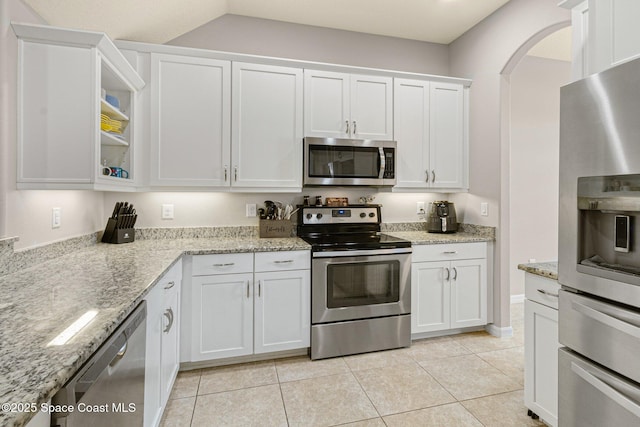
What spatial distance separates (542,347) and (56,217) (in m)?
2.90

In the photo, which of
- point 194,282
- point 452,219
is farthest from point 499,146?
point 194,282

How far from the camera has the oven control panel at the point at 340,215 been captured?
9.51ft

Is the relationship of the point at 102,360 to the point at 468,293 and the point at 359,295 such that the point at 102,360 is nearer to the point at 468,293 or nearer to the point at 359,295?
the point at 359,295

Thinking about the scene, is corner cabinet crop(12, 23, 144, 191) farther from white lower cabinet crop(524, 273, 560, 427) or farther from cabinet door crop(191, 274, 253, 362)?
white lower cabinet crop(524, 273, 560, 427)

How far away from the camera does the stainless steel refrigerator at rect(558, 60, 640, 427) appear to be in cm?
115

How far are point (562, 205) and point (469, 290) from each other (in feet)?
5.55

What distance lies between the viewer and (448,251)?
281 cm

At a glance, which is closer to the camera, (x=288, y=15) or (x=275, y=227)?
(x=275, y=227)

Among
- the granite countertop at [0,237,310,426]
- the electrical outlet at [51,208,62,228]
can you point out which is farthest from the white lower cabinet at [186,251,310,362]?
the electrical outlet at [51,208,62,228]

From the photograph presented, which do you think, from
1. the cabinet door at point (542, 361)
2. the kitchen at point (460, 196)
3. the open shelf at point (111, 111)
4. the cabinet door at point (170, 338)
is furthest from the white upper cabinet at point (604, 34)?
the open shelf at point (111, 111)

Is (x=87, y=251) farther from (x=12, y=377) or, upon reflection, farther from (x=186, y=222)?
(x=12, y=377)

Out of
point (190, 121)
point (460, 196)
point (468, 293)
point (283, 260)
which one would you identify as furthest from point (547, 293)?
point (190, 121)

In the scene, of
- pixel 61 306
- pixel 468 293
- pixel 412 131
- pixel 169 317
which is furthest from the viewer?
pixel 412 131

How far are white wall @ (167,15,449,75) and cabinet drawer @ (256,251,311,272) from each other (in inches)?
75.8
